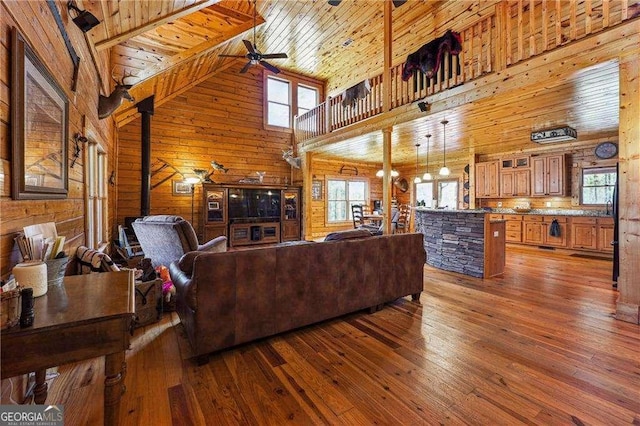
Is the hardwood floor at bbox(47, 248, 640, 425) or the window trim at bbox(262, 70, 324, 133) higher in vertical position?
the window trim at bbox(262, 70, 324, 133)

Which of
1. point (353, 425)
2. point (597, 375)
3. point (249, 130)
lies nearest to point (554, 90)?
point (597, 375)

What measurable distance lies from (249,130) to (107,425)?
757cm

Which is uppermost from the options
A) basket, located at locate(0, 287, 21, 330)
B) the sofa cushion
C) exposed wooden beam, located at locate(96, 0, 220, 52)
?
exposed wooden beam, located at locate(96, 0, 220, 52)

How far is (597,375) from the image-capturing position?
1950mm

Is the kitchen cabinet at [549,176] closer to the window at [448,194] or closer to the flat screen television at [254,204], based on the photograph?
the window at [448,194]

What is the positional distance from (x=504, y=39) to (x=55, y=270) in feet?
16.7

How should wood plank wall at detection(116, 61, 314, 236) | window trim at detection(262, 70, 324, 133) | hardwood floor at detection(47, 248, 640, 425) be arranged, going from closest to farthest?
hardwood floor at detection(47, 248, 640, 425), wood plank wall at detection(116, 61, 314, 236), window trim at detection(262, 70, 324, 133)

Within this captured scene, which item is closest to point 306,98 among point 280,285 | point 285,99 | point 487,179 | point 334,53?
point 285,99

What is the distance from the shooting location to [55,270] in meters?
1.41

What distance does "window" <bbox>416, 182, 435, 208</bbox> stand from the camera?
1012cm

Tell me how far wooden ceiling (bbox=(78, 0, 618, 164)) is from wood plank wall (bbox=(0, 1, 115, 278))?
560mm

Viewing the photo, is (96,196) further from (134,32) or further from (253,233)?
(253,233)

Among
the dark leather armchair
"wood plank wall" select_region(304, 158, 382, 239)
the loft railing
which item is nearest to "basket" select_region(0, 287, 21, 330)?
the dark leather armchair

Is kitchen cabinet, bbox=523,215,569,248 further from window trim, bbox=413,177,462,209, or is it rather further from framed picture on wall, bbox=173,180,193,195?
framed picture on wall, bbox=173,180,193,195
